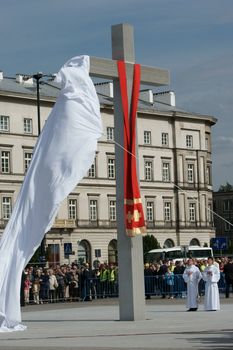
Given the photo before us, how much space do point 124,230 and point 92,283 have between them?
19131 mm

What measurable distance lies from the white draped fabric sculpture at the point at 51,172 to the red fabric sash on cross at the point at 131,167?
1457 millimetres

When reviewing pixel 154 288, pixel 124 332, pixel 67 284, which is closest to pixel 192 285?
pixel 124 332

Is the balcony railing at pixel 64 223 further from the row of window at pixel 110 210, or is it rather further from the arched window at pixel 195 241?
the arched window at pixel 195 241

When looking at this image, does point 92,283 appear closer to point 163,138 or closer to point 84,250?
point 84,250

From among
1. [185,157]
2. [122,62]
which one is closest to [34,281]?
[122,62]

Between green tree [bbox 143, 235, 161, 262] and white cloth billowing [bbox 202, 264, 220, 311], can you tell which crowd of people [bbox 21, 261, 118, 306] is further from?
green tree [bbox 143, 235, 161, 262]

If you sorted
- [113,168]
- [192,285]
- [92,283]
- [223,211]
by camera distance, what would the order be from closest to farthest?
[192,285] < [92,283] < [113,168] < [223,211]

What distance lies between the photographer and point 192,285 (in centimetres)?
3197

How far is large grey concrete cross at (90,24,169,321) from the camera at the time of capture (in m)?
25.5

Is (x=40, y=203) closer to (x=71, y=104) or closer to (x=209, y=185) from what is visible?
(x=71, y=104)

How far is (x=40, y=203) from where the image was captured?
77.2 feet

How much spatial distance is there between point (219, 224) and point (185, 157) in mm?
56057

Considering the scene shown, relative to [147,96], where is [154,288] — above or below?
below

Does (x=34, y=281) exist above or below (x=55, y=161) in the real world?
below
